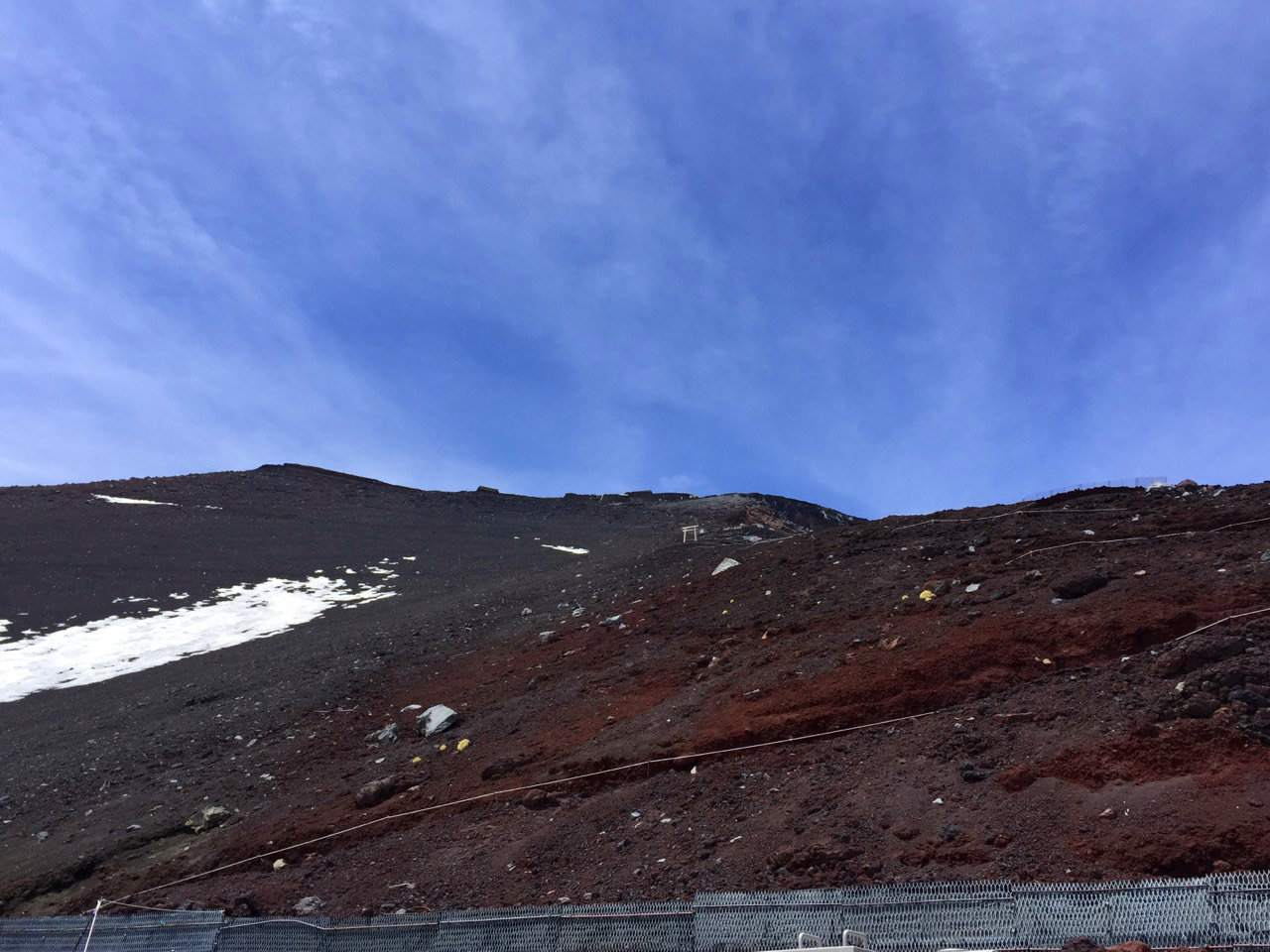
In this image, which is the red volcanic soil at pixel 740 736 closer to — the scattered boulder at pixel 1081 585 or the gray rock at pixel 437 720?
the scattered boulder at pixel 1081 585

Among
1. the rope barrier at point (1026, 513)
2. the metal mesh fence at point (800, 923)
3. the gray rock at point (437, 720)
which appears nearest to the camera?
the metal mesh fence at point (800, 923)

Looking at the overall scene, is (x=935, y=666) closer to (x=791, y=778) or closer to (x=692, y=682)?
(x=791, y=778)

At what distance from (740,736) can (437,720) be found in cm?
475

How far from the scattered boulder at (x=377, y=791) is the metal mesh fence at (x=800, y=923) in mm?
2226

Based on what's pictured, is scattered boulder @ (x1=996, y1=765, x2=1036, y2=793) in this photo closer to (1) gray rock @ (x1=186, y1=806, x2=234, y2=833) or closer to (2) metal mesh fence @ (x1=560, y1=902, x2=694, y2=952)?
(2) metal mesh fence @ (x1=560, y1=902, x2=694, y2=952)

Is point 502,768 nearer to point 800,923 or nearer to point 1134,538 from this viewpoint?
point 800,923

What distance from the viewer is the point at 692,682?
9.18 m

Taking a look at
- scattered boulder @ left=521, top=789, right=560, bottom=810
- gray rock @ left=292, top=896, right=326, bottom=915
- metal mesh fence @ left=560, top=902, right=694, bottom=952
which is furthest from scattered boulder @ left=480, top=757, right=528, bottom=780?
metal mesh fence @ left=560, top=902, right=694, bottom=952

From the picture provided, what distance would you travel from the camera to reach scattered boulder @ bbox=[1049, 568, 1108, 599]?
784cm

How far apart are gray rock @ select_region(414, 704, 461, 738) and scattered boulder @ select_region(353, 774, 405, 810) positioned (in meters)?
1.60

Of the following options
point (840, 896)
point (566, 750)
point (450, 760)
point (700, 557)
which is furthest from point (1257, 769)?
point (700, 557)

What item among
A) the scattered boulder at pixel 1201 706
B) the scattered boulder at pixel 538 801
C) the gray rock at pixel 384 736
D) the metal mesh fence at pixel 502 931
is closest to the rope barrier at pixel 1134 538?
the scattered boulder at pixel 1201 706

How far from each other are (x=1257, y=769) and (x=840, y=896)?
2568 mm

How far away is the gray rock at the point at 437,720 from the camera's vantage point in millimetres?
10039
